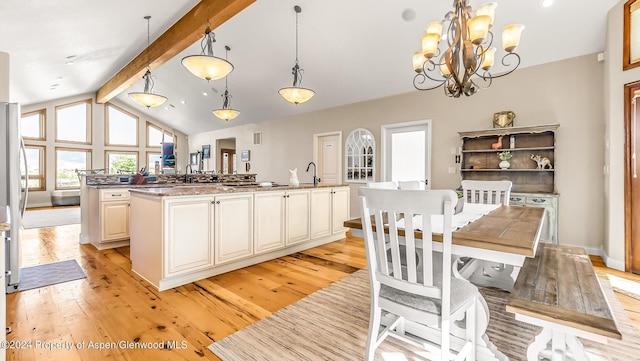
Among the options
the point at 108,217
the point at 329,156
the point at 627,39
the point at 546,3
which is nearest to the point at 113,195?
the point at 108,217

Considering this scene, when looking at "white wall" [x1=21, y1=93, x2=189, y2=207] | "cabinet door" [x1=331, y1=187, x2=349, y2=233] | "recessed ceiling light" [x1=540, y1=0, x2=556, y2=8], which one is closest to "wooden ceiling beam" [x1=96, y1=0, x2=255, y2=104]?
"cabinet door" [x1=331, y1=187, x2=349, y2=233]

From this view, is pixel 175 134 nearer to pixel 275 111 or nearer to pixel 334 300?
pixel 275 111

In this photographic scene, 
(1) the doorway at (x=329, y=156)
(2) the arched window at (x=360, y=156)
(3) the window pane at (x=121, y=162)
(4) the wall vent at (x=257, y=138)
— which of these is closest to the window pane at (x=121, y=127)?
(3) the window pane at (x=121, y=162)

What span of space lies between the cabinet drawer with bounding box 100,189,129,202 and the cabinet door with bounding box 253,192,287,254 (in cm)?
219

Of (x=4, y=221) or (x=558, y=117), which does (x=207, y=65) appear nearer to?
(x=4, y=221)

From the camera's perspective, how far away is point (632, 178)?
304 centimetres

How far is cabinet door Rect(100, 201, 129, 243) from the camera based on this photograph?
395cm

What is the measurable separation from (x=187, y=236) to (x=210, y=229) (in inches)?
9.1

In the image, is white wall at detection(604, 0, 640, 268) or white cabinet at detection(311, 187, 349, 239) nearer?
white wall at detection(604, 0, 640, 268)

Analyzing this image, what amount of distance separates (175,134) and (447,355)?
464 inches

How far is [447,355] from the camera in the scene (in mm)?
1288

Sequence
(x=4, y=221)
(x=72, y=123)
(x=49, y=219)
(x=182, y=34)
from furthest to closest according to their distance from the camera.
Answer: (x=72, y=123), (x=49, y=219), (x=182, y=34), (x=4, y=221)

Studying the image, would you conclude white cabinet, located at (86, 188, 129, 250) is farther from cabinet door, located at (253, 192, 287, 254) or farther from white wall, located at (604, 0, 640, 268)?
white wall, located at (604, 0, 640, 268)

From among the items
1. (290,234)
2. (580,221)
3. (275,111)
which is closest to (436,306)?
(290,234)
